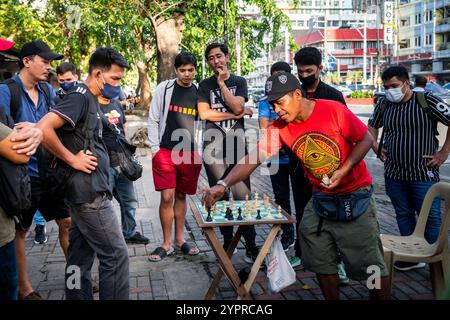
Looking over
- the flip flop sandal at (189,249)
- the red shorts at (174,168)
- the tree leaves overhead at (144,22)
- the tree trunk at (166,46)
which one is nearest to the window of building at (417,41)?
the tree leaves overhead at (144,22)

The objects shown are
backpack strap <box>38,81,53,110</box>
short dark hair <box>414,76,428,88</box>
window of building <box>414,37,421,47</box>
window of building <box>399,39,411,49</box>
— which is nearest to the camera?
backpack strap <box>38,81,53,110</box>

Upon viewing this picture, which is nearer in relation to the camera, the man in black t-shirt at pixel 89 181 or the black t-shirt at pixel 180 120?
the man in black t-shirt at pixel 89 181

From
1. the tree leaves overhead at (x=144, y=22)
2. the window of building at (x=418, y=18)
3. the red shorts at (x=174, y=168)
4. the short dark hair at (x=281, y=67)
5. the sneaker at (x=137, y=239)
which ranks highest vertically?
the window of building at (x=418, y=18)

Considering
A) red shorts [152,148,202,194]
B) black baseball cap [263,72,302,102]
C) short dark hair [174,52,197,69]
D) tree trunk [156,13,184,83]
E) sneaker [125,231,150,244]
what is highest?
tree trunk [156,13,184,83]

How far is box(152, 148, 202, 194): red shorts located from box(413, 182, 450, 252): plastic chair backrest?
7.54ft

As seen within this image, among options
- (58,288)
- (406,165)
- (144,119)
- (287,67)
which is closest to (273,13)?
(144,119)

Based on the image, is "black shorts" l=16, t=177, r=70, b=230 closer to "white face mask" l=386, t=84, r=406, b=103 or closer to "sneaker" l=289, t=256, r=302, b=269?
"sneaker" l=289, t=256, r=302, b=269

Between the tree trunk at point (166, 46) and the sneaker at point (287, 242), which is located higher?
the tree trunk at point (166, 46)

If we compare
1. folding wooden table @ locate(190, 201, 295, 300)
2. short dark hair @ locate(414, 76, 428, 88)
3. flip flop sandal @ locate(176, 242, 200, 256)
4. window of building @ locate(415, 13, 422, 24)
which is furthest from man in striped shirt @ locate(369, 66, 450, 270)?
window of building @ locate(415, 13, 422, 24)

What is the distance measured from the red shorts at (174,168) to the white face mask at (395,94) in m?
2.06

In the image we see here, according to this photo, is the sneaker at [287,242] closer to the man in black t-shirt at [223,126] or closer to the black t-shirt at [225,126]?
the man in black t-shirt at [223,126]

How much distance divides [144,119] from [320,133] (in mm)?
12449

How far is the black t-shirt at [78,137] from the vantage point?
10.4 ft

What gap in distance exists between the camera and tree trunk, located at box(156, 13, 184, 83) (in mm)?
12841
